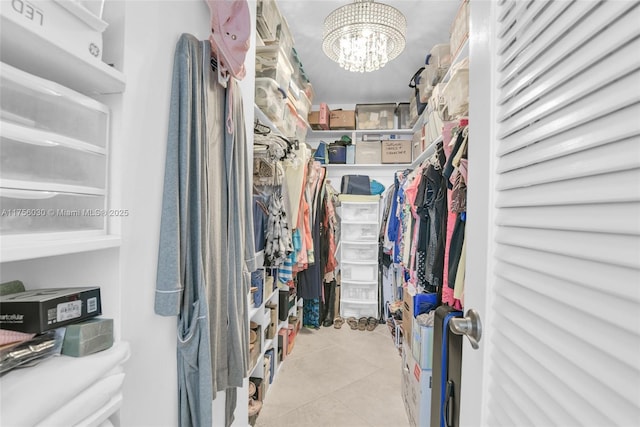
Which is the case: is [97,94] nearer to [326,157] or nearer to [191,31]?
[191,31]

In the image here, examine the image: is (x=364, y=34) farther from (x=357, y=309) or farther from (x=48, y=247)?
(x=357, y=309)

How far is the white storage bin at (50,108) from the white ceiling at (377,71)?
6.39ft

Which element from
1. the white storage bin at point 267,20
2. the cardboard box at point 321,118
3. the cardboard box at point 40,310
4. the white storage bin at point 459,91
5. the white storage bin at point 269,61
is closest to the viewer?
the cardboard box at point 40,310

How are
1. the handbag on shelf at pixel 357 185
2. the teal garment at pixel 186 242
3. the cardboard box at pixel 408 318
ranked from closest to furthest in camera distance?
the teal garment at pixel 186 242, the cardboard box at pixel 408 318, the handbag on shelf at pixel 357 185

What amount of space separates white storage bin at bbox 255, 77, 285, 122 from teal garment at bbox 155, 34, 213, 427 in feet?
A: 3.14

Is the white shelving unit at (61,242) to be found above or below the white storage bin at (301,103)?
below

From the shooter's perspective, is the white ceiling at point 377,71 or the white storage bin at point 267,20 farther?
the white ceiling at point 377,71

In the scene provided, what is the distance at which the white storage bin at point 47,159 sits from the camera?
46 centimetres

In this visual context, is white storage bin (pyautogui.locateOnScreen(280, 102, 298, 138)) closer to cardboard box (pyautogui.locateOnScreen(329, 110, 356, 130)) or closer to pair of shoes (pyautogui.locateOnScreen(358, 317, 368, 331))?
cardboard box (pyautogui.locateOnScreen(329, 110, 356, 130))

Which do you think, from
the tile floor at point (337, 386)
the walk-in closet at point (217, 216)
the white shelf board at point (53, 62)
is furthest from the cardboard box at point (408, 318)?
the white shelf board at point (53, 62)

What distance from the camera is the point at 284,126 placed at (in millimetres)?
2316

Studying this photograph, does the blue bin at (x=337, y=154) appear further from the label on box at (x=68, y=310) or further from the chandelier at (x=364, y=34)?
the label on box at (x=68, y=310)

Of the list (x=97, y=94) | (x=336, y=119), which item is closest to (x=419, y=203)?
(x=97, y=94)

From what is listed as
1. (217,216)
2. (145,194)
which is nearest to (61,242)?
(145,194)
